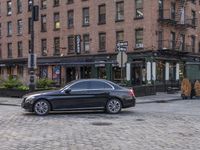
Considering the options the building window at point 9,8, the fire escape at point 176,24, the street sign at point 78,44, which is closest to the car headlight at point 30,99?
the fire escape at point 176,24

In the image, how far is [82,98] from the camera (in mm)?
17375

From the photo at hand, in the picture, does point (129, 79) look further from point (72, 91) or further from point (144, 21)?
point (72, 91)

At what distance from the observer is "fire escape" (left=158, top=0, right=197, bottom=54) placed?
1593 inches

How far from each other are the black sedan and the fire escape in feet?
72.7

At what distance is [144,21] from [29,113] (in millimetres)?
23426

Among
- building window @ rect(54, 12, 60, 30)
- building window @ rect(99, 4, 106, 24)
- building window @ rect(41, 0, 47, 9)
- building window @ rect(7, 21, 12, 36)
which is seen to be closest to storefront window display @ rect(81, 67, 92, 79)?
building window @ rect(99, 4, 106, 24)

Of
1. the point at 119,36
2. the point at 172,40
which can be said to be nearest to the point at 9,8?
the point at 119,36

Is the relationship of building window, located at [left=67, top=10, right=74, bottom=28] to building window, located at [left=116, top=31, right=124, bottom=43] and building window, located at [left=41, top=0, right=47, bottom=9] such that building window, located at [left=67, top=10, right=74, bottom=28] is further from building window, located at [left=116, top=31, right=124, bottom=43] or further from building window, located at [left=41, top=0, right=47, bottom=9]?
building window, located at [left=116, top=31, right=124, bottom=43]

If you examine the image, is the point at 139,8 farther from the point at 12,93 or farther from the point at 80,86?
the point at 80,86

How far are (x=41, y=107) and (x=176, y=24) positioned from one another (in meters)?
28.0

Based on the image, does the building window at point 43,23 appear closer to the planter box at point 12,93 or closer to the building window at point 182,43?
the building window at point 182,43

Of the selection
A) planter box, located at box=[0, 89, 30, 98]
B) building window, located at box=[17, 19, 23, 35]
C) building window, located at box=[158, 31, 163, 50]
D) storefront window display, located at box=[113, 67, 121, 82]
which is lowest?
planter box, located at box=[0, 89, 30, 98]

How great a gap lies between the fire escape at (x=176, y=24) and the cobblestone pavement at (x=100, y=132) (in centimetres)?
2461

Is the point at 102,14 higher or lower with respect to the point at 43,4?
lower
